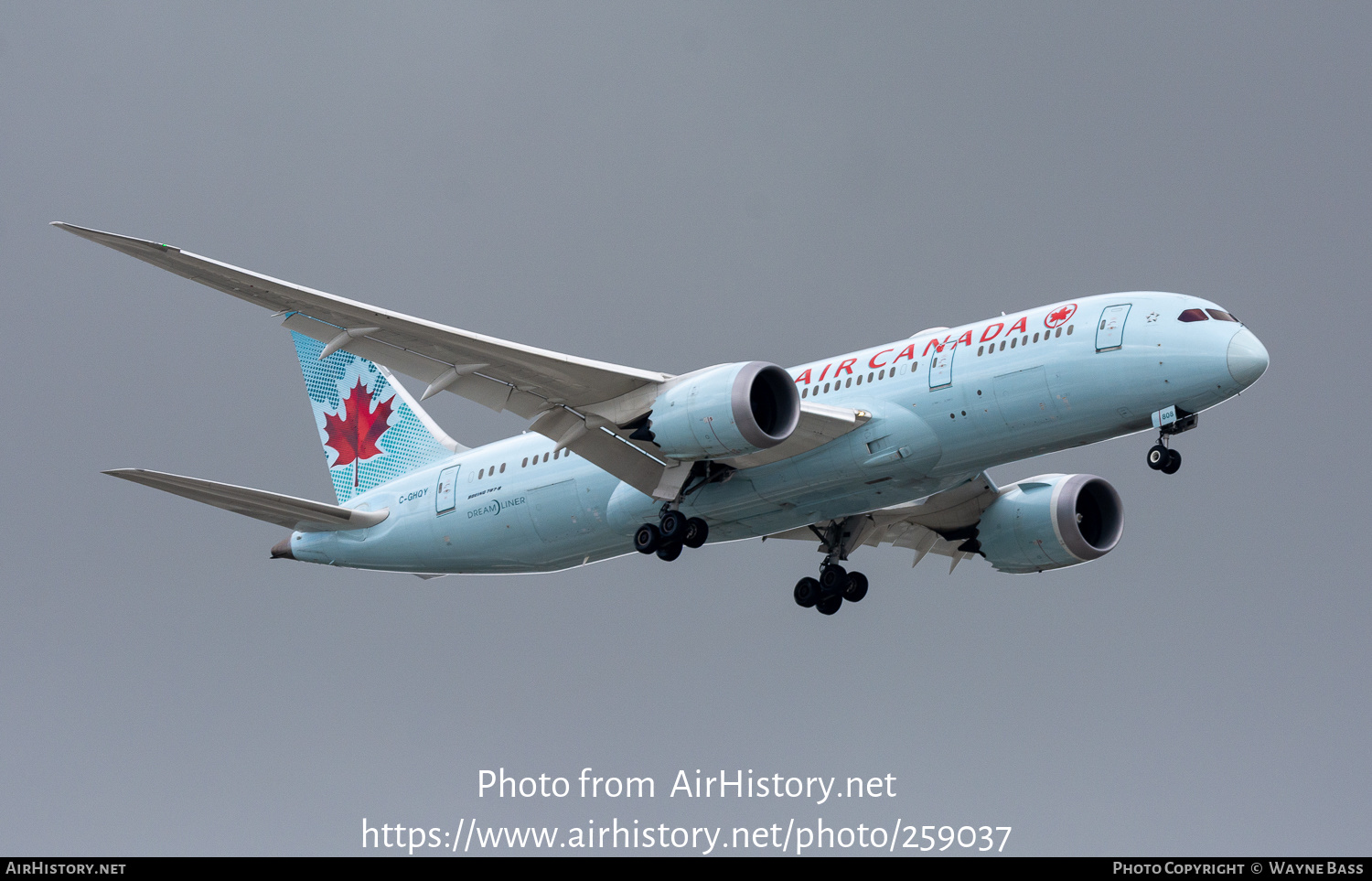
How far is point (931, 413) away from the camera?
97.9 feet

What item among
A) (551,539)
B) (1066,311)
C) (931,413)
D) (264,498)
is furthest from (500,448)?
(1066,311)

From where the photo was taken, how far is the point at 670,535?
31.8 meters

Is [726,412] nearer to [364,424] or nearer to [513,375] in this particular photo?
[513,375]

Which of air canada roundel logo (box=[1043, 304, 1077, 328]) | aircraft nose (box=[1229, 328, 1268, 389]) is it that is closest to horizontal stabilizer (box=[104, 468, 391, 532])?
air canada roundel logo (box=[1043, 304, 1077, 328])

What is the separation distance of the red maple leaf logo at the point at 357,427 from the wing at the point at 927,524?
426 inches

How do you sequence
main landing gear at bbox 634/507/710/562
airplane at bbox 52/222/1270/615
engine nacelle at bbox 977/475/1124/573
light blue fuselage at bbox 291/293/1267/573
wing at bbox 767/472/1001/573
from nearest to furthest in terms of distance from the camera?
light blue fuselage at bbox 291/293/1267/573 → airplane at bbox 52/222/1270/615 → main landing gear at bbox 634/507/710/562 → engine nacelle at bbox 977/475/1124/573 → wing at bbox 767/472/1001/573

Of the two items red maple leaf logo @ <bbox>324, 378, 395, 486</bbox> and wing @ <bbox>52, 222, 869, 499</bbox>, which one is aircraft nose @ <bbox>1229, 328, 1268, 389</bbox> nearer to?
wing @ <bbox>52, 222, 869, 499</bbox>

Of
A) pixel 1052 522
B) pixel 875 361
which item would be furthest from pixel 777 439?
pixel 1052 522

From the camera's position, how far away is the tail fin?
3928 centimetres

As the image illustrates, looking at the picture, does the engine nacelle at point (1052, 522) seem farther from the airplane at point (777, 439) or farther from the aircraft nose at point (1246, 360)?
the aircraft nose at point (1246, 360)

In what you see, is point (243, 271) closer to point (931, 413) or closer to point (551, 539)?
point (551, 539)

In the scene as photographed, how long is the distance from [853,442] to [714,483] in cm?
326

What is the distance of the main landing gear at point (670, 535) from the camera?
31.8 metres

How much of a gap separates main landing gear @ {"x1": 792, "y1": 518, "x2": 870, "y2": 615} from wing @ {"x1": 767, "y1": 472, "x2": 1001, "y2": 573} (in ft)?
0.07
